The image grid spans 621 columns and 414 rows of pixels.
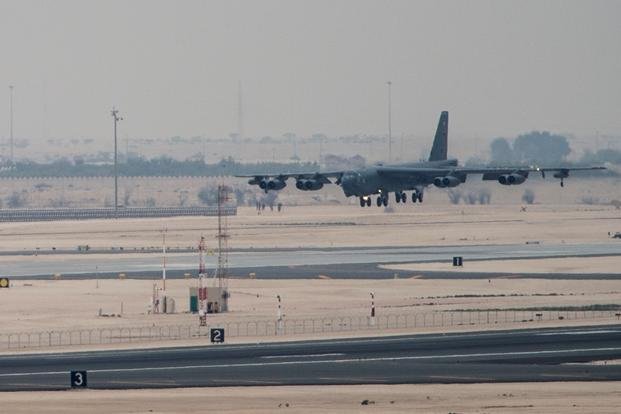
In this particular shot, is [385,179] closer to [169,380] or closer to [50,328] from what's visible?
[50,328]

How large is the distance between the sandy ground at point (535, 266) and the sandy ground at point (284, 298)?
25.7 feet

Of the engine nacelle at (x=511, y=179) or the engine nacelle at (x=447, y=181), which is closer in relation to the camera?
the engine nacelle at (x=511, y=179)

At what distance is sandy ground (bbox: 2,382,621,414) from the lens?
5178 centimetres

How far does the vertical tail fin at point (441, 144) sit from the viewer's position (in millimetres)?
157500

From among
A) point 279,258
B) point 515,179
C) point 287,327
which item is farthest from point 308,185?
point 287,327

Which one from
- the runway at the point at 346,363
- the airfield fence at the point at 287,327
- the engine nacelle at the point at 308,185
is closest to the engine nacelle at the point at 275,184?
the engine nacelle at the point at 308,185

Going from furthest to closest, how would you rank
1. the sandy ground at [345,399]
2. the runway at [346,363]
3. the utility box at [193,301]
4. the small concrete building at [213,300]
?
the utility box at [193,301] < the small concrete building at [213,300] < the runway at [346,363] < the sandy ground at [345,399]

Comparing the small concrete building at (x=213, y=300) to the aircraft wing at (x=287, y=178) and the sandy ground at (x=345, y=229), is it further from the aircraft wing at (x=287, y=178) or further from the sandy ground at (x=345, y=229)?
the sandy ground at (x=345, y=229)

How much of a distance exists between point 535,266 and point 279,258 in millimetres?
20767

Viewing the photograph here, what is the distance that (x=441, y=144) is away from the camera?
15838 centimetres

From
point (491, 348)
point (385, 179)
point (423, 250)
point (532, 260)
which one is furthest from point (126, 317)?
point (385, 179)

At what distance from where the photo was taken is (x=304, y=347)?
69.2 meters

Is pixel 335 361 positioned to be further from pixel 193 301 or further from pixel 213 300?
pixel 193 301

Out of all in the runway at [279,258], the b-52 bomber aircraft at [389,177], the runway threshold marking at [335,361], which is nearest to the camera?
the runway threshold marking at [335,361]
